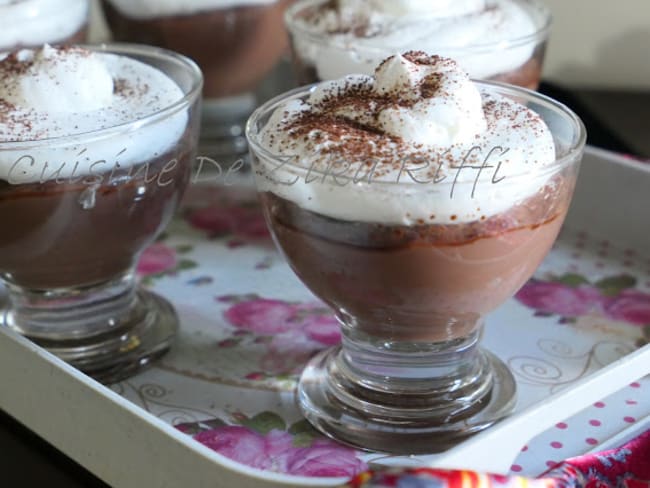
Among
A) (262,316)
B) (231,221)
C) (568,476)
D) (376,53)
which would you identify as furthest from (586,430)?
(231,221)

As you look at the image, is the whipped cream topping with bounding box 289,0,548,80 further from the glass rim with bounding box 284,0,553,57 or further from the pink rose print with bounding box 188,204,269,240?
the pink rose print with bounding box 188,204,269,240

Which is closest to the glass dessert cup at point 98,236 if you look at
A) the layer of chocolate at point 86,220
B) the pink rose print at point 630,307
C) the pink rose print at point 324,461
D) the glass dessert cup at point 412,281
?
the layer of chocolate at point 86,220

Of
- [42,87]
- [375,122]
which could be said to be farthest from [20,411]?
[375,122]

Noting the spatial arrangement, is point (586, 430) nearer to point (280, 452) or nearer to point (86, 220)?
point (280, 452)

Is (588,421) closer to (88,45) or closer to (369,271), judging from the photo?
(369,271)

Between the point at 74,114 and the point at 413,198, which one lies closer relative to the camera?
the point at 413,198

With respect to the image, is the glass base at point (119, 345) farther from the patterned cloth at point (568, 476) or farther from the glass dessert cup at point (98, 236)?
the patterned cloth at point (568, 476)
